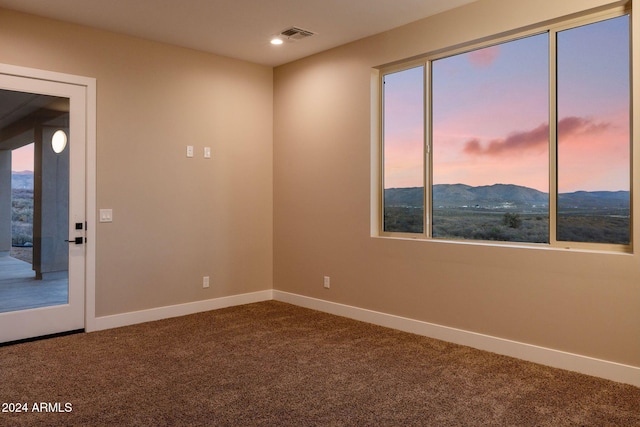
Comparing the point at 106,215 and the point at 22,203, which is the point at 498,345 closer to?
the point at 106,215

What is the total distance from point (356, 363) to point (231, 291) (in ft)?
7.58

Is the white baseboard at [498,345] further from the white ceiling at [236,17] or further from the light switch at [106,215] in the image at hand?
the white ceiling at [236,17]

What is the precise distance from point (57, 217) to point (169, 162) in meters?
1.18

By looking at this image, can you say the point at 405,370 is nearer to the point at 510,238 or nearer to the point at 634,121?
the point at 510,238

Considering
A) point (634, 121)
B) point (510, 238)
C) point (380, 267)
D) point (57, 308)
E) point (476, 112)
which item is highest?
point (476, 112)

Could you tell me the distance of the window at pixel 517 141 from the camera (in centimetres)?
326

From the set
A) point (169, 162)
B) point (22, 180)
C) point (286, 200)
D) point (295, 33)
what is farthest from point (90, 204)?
point (295, 33)

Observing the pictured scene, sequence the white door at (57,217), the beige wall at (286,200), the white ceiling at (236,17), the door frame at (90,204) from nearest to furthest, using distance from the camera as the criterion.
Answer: the beige wall at (286,200) < the white ceiling at (236,17) < the white door at (57,217) < the door frame at (90,204)

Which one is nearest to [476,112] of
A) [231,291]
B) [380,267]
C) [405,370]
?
[380,267]

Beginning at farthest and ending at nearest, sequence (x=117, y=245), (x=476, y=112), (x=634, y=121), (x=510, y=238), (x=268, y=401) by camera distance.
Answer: (x=117, y=245) < (x=476, y=112) < (x=510, y=238) < (x=634, y=121) < (x=268, y=401)

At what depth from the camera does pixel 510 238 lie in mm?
3764

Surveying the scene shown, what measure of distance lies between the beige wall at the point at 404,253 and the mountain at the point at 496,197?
274 millimetres

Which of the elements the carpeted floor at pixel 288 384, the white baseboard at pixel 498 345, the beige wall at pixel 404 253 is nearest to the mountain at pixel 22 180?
the carpeted floor at pixel 288 384

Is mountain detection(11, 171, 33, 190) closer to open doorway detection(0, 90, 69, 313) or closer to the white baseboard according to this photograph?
open doorway detection(0, 90, 69, 313)
